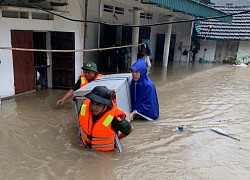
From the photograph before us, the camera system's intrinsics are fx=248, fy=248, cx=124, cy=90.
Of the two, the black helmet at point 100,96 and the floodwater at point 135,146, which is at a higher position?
the black helmet at point 100,96

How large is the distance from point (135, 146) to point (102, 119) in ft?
4.44

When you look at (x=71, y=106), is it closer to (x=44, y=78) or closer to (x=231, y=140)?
(x=44, y=78)

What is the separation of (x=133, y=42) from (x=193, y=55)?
31.0ft

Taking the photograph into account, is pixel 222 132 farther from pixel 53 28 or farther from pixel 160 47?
pixel 160 47

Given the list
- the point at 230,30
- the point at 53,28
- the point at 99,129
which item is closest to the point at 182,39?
the point at 230,30

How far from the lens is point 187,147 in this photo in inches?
184

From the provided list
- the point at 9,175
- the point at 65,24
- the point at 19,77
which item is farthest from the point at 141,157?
the point at 65,24

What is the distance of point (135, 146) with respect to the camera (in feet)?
15.1

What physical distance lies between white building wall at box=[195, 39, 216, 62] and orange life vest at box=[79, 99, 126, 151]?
17.8m

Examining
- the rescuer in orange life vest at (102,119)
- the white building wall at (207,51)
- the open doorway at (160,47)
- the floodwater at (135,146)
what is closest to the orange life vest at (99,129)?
the rescuer in orange life vest at (102,119)

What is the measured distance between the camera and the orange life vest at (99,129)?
3529 millimetres

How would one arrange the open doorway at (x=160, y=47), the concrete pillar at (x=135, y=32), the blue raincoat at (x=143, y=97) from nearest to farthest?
the blue raincoat at (x=143, y=97)
the concrete pillar at (x=135, y=32)
the open doorway at (x=160, y=47)

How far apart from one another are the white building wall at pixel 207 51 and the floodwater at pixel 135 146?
13.2 metres

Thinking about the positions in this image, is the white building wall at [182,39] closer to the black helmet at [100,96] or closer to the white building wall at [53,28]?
the white building wall at [53,28]
